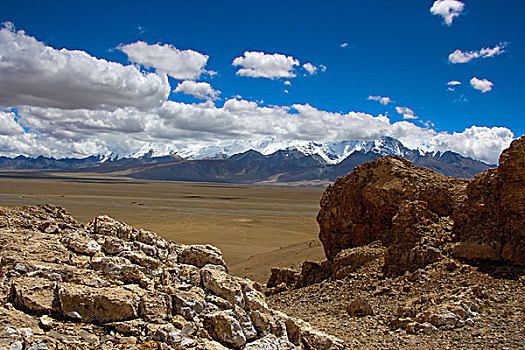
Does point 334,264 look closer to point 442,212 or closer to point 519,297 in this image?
point 442,212

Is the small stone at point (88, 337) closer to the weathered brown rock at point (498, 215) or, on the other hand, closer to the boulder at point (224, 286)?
the boulder at point (224, 286)

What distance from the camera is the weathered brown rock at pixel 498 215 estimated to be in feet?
44.1

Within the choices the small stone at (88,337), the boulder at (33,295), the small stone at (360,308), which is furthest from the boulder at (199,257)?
the small stone at (360,308)

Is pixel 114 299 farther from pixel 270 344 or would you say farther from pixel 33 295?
pixel 270 344

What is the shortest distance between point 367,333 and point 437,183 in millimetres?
9220

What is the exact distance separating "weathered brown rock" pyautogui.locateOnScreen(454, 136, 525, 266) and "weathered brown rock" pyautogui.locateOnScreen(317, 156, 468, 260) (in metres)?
1.22

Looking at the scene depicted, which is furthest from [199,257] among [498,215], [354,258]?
[498,215]

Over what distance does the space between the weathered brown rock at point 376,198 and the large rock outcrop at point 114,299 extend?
9994 millimetres

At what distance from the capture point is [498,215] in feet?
46.6

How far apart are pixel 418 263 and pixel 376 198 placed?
456cm

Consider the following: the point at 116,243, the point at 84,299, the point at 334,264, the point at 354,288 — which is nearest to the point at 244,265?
the point at 334,264

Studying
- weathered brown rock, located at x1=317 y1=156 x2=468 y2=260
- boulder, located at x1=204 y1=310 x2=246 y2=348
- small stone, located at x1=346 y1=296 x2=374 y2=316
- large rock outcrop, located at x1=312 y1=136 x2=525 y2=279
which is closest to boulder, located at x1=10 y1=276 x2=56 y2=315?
boulder, located at x1=204 y1=310 x2=246 y2=348

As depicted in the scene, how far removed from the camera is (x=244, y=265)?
99.6 feet

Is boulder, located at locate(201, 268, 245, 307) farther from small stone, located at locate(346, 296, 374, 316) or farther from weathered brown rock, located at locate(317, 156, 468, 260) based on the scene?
weathered brown rock, located at locate(317, 156, 468, 260)
